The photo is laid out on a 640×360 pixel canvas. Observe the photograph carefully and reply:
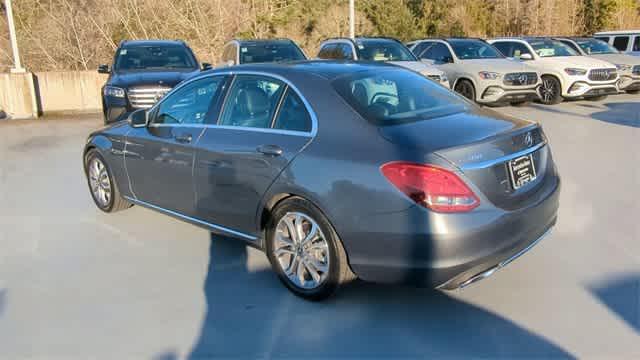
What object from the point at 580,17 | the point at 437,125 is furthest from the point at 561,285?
the point at 580,17

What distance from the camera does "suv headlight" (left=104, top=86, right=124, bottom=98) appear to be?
9.52 m

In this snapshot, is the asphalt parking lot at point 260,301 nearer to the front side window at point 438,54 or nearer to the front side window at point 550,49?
the front side window at point 438,54

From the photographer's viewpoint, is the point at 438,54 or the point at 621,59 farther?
the point at 621,59

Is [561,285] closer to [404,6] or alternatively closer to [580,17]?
[580,17]

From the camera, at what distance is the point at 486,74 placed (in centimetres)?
1271

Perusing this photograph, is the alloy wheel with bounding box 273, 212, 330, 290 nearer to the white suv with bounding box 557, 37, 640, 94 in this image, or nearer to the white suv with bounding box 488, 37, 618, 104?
the white suv with bounding box 488, 37, 618, 104

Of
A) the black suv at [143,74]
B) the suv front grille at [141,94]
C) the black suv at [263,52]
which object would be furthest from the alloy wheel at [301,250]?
the black suv at [263,52]

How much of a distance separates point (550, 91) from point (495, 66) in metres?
1.78

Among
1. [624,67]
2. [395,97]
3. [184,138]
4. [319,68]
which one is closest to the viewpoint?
[395,97]

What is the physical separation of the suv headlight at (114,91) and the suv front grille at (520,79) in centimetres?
843

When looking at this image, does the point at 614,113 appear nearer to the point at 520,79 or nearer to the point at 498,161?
the point at 520,79

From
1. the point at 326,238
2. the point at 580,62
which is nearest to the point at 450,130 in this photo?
the point at 326,238

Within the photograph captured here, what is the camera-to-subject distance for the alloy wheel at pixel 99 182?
18.8 ft

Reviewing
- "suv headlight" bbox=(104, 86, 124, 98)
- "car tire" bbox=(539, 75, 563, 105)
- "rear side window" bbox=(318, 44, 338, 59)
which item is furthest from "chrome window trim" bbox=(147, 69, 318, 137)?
"car tire" bbox=(539, 75, 563, 105)
